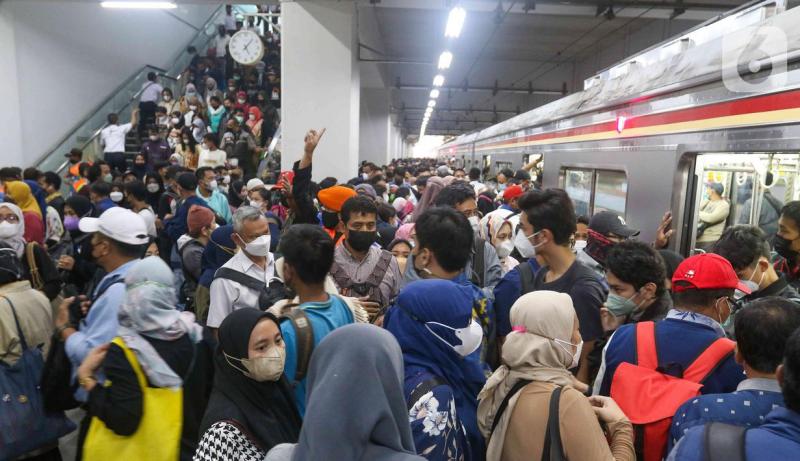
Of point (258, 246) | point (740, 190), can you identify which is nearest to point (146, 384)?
point (258, 246)

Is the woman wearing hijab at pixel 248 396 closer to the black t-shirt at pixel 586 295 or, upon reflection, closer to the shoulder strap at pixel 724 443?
the shoulder strap at pixel 724 443

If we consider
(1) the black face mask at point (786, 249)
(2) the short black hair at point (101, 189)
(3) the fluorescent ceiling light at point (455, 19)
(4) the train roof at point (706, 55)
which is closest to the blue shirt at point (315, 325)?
(1) the black face mask at point (786, 249)

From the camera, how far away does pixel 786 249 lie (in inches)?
112

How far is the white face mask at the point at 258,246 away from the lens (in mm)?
2783

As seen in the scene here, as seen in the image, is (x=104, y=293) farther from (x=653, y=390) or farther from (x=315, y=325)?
(x=653, y=390)

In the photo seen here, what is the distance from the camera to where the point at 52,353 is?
210 cm

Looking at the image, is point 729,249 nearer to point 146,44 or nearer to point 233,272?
point 233,272

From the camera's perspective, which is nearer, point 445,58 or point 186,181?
point 186,181

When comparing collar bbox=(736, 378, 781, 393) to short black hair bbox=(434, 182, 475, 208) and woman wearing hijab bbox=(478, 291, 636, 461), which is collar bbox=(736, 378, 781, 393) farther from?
short black hair bbox=(434, 182, 475, 208)

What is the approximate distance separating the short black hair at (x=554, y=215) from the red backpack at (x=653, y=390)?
75cm

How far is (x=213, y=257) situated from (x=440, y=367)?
2050 millimetres

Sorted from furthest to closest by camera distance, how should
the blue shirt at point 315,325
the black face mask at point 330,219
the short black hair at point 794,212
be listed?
1. the black face mask at point 330,219
2. the short black hair at point 794,212
3. the blue shirt at point 315,325

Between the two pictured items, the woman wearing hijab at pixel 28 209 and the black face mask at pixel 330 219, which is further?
the woman wearing hijab at pixel 28 209

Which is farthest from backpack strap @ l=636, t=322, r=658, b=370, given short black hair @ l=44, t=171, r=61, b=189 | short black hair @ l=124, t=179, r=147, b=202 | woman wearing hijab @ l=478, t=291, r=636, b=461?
short black hair @ l=44, t=171, r=61, b=189
